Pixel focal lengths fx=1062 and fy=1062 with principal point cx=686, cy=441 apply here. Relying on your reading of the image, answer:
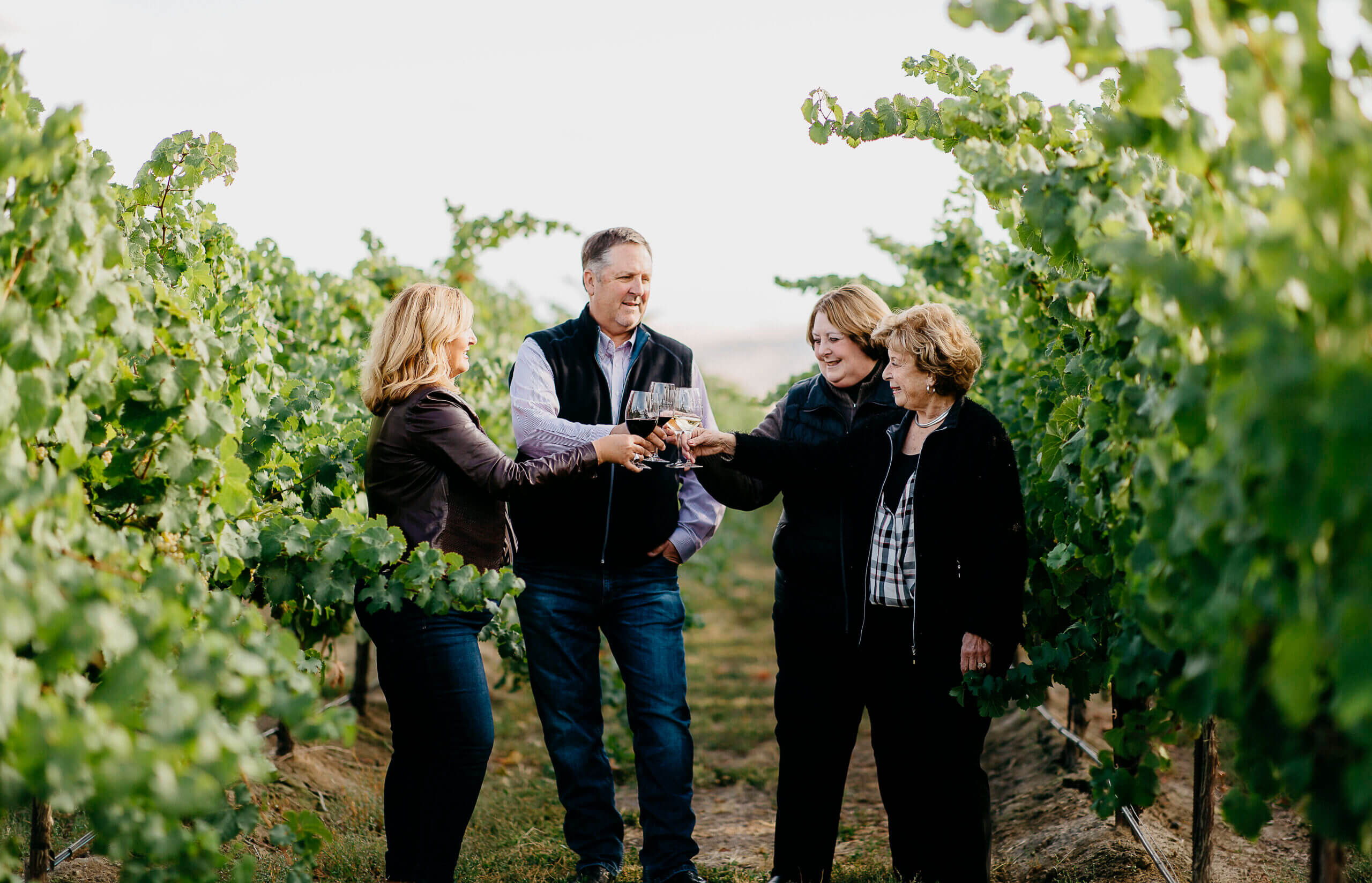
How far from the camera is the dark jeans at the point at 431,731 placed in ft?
10.6

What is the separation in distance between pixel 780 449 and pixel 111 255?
2142 mm

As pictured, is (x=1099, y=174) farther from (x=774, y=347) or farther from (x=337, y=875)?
(x=774, y=347)

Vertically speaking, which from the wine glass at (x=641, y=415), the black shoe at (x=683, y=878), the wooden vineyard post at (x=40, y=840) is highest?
the wine glass at (x=641, y=415)

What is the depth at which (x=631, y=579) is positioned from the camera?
384cm

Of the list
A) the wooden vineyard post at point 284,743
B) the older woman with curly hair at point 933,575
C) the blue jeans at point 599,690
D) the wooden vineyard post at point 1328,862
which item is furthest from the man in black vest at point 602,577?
the wooden vineyard post at point 284,743

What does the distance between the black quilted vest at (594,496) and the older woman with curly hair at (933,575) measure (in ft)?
2.32

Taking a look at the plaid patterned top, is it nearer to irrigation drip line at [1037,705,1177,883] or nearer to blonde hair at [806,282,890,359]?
blonde hair at [806,282,890,359]

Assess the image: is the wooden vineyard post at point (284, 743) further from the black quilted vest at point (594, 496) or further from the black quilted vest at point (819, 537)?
the black quilted vest at point (819, 537)

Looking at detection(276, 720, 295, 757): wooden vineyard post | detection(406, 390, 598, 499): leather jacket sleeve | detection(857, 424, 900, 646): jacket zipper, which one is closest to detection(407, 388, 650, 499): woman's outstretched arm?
detection(406, 390, 598, 499): leather jacket sleeve

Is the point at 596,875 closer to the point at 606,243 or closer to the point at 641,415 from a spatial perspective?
the point at 641,415

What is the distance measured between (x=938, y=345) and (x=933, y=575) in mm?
714

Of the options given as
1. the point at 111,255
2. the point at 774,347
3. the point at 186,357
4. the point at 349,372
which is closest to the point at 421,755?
the point at 186,357

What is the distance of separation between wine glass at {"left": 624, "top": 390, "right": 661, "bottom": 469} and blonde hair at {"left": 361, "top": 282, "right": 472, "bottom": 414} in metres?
0.57

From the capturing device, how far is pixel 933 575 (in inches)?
128
